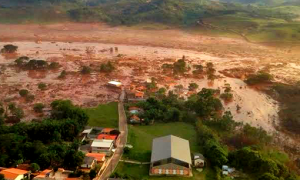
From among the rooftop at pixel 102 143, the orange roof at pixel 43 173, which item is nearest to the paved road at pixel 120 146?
the rooftop at pixel 102 143

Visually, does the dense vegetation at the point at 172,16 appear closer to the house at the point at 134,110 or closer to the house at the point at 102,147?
the house at the point at 134,110

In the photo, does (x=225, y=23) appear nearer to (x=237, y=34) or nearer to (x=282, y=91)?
(x=237, y=34)

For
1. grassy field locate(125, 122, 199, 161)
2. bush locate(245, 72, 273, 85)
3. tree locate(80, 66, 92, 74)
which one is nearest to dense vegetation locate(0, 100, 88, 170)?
grassy field locate(125, 122, 199, 161)

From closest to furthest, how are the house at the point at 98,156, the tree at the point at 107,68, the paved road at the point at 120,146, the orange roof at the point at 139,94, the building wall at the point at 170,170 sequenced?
1. the building wall at the point at 170,170
2. the paved road at the point at 120,146
3. the house at the point at 98,156
4. the orange roof at the point at 139,94
5. the tree at the point at 107,68

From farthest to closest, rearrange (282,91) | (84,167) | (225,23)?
(225,23)
(282,91)
(84,167)

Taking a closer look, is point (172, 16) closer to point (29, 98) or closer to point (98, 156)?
point (29, 98)

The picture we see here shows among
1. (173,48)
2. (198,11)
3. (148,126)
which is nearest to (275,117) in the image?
(148,126)
